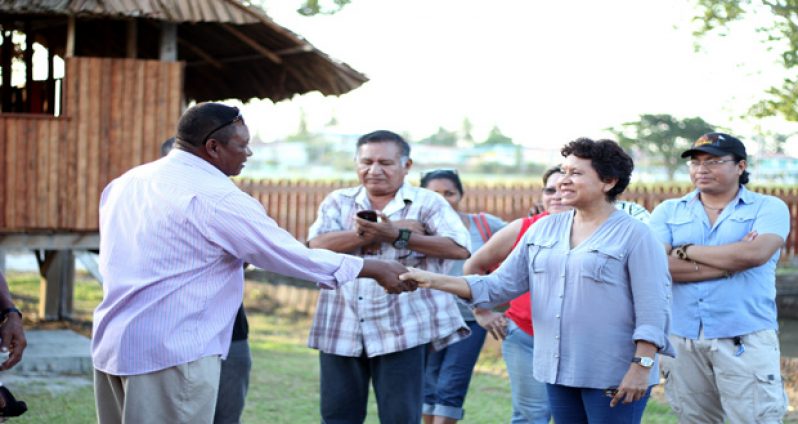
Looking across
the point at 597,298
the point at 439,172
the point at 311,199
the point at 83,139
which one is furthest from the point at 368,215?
the point at 311,199

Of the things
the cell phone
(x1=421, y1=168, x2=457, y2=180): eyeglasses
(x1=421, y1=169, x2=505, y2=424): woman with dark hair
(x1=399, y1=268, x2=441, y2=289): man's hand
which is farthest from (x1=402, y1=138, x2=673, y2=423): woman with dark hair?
(x1=421, y1=168, x2=457, y2=180): eyeglasses

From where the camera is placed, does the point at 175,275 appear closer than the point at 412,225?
Yes

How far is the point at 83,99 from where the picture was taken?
12336 millimetres

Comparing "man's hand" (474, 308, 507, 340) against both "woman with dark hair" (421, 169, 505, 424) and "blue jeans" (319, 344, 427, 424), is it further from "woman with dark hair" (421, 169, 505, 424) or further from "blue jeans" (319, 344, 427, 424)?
"woman with dark hair" (421, 169, 505, 424)

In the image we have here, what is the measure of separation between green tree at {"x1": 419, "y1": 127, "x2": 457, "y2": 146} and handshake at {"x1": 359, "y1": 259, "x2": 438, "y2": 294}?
70115mm

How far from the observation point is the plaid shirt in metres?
5.56

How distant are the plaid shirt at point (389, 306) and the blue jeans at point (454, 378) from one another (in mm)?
1388

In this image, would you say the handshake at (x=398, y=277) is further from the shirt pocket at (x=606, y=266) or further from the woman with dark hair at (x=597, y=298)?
the shirt pocket at (x=606, y=266)

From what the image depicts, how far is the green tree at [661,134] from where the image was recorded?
1624 inches

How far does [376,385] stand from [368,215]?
37.1 inches

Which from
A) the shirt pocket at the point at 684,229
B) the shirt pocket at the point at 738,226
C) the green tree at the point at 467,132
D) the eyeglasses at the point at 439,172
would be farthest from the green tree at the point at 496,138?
the shirt pocket at the point at 738,226

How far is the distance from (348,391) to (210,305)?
170 cm

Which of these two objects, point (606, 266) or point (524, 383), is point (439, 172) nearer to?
point (524, 383)

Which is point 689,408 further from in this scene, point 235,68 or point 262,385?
point 235,68
